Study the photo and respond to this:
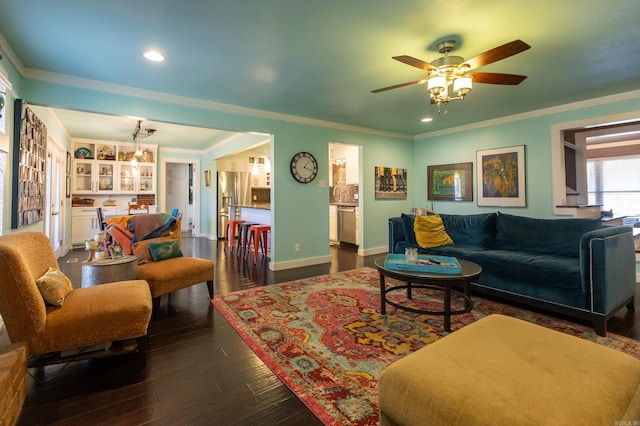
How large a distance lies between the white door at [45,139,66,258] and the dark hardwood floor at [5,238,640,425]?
132 inches

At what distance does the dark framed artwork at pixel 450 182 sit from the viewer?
217 inches

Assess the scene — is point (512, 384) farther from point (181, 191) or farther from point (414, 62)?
point (181, 191)

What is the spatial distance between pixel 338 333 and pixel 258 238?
302 centimetres

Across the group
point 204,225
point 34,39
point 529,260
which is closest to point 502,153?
point 529,260

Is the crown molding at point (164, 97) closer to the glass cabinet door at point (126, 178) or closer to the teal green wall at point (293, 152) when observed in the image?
the teal green wall at point (293, 152)

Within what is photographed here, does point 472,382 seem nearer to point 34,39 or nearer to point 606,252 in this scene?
point 606,252

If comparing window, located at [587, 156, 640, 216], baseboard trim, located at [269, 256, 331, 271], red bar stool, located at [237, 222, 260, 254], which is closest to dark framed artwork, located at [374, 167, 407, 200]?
baseboard trim, located at [269, 256, 331, 271]

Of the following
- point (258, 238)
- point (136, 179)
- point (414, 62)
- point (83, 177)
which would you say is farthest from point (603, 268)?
point (83, 177)

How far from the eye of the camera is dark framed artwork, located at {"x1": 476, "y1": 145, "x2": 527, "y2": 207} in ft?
15.7

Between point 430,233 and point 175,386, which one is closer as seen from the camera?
point 175,386

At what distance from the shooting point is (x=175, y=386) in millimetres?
1742

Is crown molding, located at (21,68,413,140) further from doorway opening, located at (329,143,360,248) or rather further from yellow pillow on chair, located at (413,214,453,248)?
yellow pillow on chair, located at (413,214,453,248)

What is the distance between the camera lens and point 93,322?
5.86 ft

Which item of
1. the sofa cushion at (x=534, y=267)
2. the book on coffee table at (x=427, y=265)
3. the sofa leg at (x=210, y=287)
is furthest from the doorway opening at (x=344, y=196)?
the sofa leg at (x=210, y=287)
